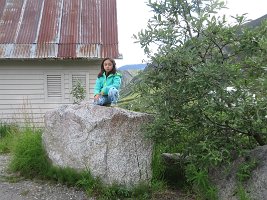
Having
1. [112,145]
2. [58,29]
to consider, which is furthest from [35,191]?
[58,29]

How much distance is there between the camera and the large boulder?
15.1 feet

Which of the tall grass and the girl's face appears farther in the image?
the tall grass

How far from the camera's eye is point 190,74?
3.94 meters

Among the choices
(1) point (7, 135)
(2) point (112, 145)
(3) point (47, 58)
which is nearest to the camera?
(2) point (112, 145)

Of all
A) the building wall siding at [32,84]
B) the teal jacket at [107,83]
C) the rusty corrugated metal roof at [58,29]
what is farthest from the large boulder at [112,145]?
the building wall siding at [32,84]

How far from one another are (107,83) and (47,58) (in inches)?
202

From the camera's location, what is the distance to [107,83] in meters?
5.26

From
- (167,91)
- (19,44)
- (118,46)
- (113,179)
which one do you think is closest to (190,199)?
(113,179)

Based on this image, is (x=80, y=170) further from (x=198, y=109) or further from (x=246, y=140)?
(x=246, y=140)

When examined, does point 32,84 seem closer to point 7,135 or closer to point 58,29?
point 58,29

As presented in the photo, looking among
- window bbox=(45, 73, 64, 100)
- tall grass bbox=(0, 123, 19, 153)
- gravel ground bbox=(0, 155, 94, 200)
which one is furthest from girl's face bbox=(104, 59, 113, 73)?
window bbox=(45, 73, 64, 100)

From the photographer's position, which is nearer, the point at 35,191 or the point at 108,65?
the point at 35,191

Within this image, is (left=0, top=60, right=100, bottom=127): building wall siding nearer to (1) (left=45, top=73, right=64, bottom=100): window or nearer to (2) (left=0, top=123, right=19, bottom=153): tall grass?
(1) (left=45, top=73, right=64, bottom=100): window

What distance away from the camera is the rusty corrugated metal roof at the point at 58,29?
999 centimetres
